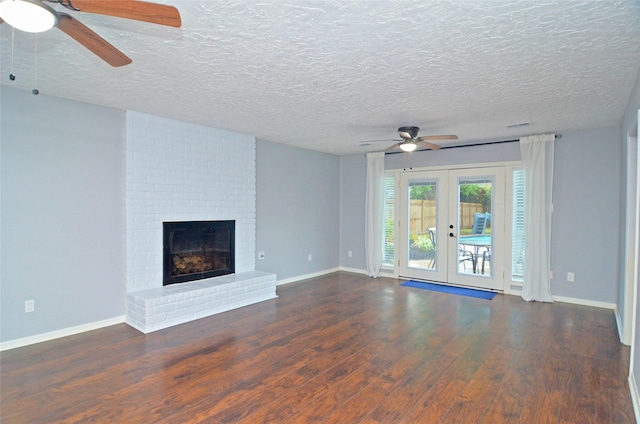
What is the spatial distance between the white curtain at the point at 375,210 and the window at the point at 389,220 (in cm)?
11

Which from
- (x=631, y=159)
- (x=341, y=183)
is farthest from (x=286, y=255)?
(x=631, y=159)

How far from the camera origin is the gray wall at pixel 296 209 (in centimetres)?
589

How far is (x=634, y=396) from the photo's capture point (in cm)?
247

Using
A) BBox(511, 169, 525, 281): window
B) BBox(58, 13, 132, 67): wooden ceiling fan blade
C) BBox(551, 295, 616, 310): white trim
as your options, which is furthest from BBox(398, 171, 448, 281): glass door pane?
BBox(58, 13, 132, 67): wooden ceiling fan blade

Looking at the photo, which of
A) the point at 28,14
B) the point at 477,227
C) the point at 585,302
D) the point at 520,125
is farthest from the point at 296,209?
the point at 28,14

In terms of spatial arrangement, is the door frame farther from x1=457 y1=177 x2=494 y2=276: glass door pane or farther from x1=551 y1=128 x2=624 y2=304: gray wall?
x1=551 y1=128 x2=624 y2=304: gray wall

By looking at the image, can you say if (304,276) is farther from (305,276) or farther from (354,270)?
(354,270)

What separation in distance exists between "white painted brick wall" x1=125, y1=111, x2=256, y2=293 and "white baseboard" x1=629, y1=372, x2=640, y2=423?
456 centimetres

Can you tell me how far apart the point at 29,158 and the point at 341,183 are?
5.27m

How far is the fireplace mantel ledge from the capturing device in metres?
3.88

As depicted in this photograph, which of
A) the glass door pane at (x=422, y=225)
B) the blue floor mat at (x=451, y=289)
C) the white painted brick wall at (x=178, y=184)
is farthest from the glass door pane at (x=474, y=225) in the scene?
the white painted brick wall at (x=178, y=184)

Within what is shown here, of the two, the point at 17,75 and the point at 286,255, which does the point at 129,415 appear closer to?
the point at 17,75

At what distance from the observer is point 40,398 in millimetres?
2508

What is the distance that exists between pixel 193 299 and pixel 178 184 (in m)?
1.53
